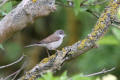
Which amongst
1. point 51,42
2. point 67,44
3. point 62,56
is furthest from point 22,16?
point 67,44

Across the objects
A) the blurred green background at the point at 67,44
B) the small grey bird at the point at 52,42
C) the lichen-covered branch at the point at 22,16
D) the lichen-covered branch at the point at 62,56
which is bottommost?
the blurred green background at the point at 67,44

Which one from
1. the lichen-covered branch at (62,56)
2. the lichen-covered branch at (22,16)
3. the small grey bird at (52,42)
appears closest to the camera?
the lichen-covered branch at (22,16)

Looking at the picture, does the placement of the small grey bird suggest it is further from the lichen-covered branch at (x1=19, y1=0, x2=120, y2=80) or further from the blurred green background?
the lichen-covered branch at (x1=19, y1=0, x2=120, y2=80)

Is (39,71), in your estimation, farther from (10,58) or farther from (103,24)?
(10,58)

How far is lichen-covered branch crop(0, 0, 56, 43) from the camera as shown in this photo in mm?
2174

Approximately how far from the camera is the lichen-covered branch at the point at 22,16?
2.17 metres

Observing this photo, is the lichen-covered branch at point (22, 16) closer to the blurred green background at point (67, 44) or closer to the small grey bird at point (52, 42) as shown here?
the small grey bird at point (52, 42)

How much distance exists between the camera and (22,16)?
2223mm

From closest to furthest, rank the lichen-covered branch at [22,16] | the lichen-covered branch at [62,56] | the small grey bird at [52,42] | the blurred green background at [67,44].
Answer: 1. the lichen-covered branch at [22,16]
2. the lichen-covered branch at [62,56]
3. the small grey bird at [52,42]
4. the blurred green background at [67,44]

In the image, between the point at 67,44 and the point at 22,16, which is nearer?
the point at 22,16

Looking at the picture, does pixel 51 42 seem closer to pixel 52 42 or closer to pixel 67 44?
pixel 52 42

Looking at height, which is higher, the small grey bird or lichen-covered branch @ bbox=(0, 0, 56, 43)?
lichen-covered branch @ bbox=(0, 0, 56, 43)

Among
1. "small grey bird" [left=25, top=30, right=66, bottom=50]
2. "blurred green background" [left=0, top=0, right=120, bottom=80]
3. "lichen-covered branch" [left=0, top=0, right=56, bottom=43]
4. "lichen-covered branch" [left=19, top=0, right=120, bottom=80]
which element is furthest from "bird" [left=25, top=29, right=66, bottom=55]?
"lichen-covered branch" [left=0, top=0, right=56, bottom=43]

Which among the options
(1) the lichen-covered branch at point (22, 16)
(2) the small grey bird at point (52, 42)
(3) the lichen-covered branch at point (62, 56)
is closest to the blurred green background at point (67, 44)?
(2) the small grey bird at point (52, 42)
